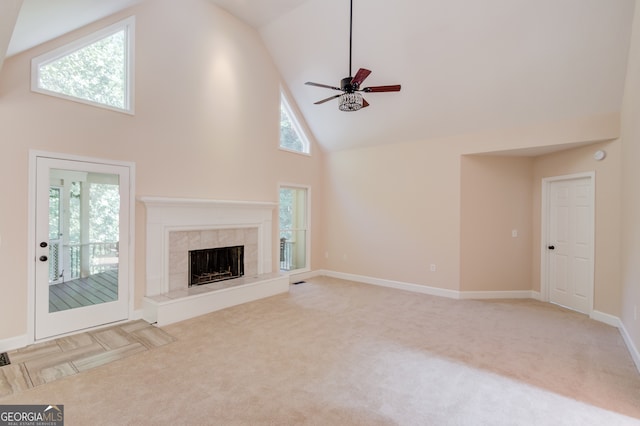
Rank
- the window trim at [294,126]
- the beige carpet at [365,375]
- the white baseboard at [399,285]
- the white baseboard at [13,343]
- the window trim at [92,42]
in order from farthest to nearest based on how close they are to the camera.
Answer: the window trim at [294,126]
the white baseboard at [399,285]
the window trim at [92,42]
the white baseboard at [13,343]
the beige carpet at [365,375]

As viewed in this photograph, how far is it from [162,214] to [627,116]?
5997 millimetres

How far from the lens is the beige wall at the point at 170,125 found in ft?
10.3

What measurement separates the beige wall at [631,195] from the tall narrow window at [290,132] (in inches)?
195

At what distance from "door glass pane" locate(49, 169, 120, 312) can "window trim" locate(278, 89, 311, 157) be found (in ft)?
10.3

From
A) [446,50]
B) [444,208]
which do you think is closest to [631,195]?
[444,208]

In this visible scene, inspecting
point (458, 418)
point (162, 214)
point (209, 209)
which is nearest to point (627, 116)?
point (458, 418)

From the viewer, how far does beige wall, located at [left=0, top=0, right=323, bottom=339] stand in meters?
3.13

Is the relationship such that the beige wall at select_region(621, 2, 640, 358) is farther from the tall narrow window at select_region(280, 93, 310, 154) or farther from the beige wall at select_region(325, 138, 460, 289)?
the tall narrow window at select_region(280, 93, 310, 154)

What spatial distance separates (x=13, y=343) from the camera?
3.12m

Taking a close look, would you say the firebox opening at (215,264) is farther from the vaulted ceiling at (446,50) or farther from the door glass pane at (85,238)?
the vaulted ceiling at (446,50)

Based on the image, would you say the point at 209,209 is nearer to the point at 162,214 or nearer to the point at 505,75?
the point at 162,214

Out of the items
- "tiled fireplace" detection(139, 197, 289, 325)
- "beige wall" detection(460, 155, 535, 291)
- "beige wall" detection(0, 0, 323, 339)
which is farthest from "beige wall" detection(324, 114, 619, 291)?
"tiled fireplace" detection(139, 197, 289, 325)

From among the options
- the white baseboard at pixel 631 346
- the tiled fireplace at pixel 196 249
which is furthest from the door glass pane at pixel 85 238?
the white baseboard at pixel 631 346

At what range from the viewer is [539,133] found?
448 centimetres
